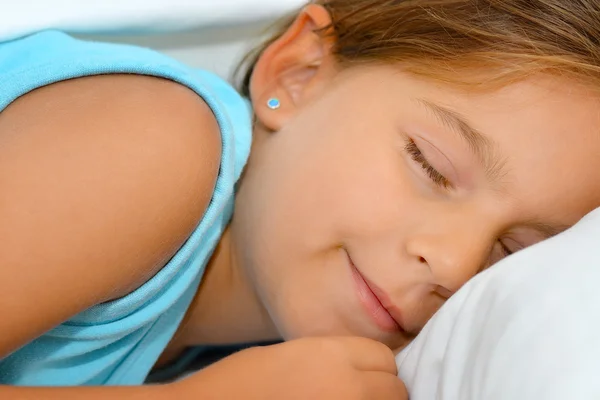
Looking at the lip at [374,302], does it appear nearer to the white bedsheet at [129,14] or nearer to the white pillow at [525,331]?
the white pillow at [525,331]

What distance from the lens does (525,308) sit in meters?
0.60

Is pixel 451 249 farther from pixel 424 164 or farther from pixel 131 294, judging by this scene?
pixel 131 294

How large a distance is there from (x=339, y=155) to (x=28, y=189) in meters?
0.36

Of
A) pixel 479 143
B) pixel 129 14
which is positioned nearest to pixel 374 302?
pixel 479 143

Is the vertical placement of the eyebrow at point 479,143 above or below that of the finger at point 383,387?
above

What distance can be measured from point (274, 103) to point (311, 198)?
190 mm

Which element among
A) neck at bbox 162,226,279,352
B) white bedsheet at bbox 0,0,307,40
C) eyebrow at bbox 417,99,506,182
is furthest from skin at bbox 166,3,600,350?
white bedsheet at bbox 0,0,307,40

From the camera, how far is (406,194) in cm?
79

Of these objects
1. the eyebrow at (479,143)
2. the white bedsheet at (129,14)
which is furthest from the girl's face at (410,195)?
the white bedsheet at (129,14)

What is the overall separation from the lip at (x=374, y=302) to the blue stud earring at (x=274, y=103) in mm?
260

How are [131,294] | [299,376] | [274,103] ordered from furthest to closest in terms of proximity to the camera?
[274,103] → [131,294] → [299,376]

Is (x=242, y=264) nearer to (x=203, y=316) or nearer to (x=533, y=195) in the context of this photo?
(x=203, y=316)

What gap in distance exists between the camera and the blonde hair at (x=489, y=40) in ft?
2.58

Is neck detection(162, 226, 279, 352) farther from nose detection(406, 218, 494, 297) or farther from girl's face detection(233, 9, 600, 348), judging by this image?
nose detection(406, 218, 494, 297)
